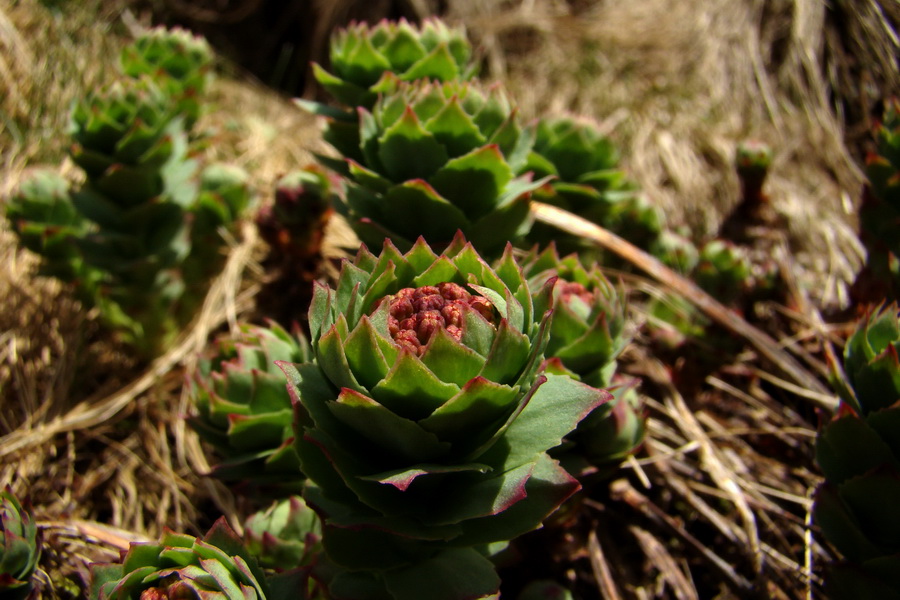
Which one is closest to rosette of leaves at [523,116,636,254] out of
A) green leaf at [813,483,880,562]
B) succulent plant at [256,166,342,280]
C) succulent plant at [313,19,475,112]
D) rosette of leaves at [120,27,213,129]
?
succulent plant at [313,19,475,112]

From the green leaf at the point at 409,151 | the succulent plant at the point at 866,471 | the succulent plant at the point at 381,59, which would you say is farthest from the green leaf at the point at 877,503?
the succulent plant at the point at 381,59

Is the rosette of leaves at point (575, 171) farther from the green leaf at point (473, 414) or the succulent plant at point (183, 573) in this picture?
the succulent plant at point (183, 573)

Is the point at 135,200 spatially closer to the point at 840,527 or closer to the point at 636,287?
the point at 636,287

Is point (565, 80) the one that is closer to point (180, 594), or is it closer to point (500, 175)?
point (500, 175)

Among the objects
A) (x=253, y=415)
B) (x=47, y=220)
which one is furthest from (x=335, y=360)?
(x=47, y=220)

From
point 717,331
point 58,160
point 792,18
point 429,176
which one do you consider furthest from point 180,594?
point 792,18

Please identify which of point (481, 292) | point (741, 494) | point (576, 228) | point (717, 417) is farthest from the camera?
point (717, 417)
